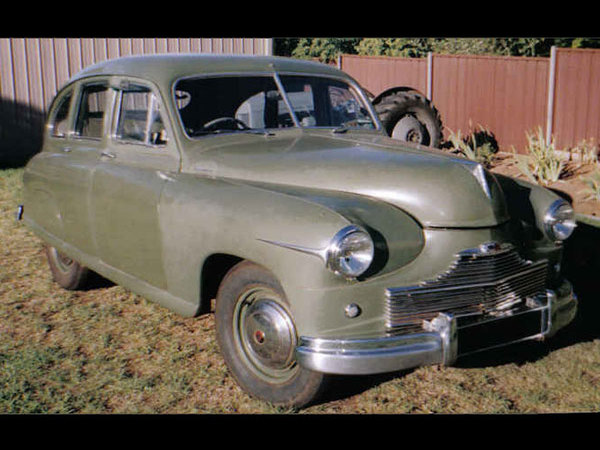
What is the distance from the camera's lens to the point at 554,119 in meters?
11.5

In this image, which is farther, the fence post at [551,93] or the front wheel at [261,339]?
the fence post at [551,93]

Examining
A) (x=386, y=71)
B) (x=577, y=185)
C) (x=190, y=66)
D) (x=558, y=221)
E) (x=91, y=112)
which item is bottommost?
(x=577, y=185)

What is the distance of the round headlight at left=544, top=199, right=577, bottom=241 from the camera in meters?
3.73

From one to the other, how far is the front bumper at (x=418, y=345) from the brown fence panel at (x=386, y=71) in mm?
11333

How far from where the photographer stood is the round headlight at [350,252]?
2.90 metres

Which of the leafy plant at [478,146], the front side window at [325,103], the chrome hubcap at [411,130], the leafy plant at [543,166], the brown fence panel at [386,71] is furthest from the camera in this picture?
the brown fence panel at [386,71]

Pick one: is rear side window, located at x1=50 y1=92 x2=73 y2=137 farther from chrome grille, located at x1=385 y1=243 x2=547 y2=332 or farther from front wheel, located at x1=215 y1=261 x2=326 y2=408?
chrome grille, located at x1=385 y1=243 x2=547 y2=332

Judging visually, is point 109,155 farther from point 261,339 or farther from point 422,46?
point 422,46

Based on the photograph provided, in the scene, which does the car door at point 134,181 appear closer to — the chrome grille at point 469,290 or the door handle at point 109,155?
the door handle at point 109,155

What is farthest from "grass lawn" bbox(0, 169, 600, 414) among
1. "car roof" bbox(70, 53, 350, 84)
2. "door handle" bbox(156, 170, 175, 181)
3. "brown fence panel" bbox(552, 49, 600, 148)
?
"brown fence panel" bbox(552, 49, 600, 148)

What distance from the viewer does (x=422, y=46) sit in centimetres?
2092

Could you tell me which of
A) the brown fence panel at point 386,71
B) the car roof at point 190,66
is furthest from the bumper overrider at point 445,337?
the brown fence panel at point 386,71

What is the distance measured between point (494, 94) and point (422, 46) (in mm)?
9033

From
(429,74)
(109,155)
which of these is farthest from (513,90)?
(109,155)
